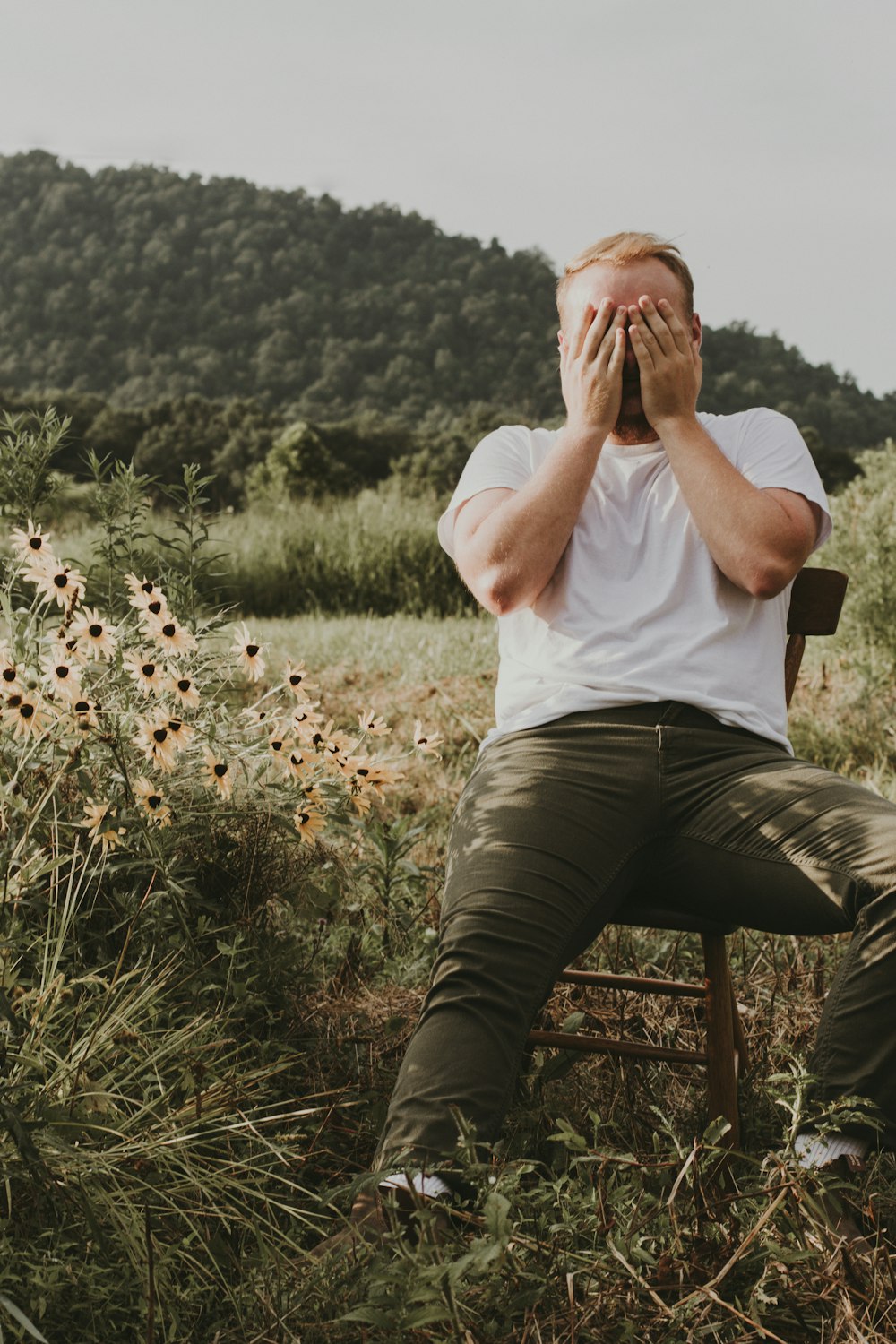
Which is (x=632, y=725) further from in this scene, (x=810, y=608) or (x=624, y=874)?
(x=810, y=608)

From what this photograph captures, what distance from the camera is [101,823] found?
6.02 ft

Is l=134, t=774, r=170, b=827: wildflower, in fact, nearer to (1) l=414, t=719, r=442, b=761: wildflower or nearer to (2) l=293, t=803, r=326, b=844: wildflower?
(2) l=293, t=803, r=326, b=844: wildflower

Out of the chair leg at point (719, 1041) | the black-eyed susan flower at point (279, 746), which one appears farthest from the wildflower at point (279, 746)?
the chair leg at point (719, 1041)

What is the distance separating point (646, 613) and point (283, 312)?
20833 millimetres

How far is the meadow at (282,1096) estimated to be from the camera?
4.08 ft

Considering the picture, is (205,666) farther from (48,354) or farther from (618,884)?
(48,354)

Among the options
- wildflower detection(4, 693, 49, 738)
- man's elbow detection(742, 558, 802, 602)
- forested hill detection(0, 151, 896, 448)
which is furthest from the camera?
forested hill detection(0, 151, 896, 448)

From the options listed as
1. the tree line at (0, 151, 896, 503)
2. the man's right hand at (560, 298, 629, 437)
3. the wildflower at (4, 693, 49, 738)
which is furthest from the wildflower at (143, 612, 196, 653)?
the tree line at (0, 151, 896, 503)

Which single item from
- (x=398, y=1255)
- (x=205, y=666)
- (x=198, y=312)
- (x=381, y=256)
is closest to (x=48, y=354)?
(x=198, y=312)

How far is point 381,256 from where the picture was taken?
2320 centimetres

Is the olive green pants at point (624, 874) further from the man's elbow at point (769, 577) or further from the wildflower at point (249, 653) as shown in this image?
the wildflower at point (249, 653)

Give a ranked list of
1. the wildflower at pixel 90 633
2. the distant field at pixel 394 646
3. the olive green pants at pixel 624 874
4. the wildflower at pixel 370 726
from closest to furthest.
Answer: the olive green pants at pixel 624 874, the wildflower at pixel 90 633, the wildflower at pixel 370 726, the distant field at pixel 394 646

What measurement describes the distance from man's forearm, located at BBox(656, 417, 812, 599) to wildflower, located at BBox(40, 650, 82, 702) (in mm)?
1078

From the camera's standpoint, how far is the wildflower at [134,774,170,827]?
72.2 inches
